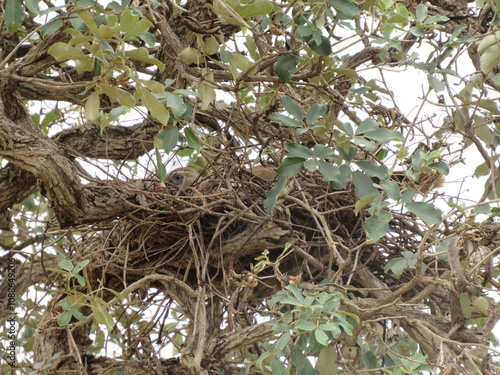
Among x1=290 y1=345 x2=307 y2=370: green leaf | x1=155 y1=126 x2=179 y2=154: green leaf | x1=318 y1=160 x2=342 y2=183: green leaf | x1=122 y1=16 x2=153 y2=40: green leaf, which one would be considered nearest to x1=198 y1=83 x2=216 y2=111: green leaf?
x1=155 y1=126 x2=179 y2=154: green leaf

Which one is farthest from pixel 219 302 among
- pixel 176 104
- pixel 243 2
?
pixel 243 2

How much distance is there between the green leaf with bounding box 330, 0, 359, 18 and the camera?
1550 millimetres

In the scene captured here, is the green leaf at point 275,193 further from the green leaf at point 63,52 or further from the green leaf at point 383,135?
the green leaf at point 63,52

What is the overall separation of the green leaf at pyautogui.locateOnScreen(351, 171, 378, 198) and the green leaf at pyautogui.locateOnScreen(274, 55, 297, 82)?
323 millimetres

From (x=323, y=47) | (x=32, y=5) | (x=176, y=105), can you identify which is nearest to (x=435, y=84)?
(x=323, y=47)

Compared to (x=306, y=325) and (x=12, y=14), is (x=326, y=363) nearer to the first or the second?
(x=306, y=325)

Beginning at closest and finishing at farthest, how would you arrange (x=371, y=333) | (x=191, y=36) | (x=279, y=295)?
Answer: (x=279, y=295) < (x=371, y=333) < (x=191, y=36)

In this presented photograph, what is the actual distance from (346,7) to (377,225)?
0.54m

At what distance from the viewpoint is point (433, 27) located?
69.1 inches

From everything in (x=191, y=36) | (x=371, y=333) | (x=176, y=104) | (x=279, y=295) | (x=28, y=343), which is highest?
(x=191, y=36)

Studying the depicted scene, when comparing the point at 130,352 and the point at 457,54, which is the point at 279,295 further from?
the point at 457,54

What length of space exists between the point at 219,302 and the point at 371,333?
57cm

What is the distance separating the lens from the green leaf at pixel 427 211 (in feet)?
4.61

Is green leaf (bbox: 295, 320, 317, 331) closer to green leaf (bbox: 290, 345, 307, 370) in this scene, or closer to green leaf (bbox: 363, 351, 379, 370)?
green leaf (bbox: 290, 345, 307, 370)
